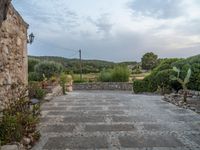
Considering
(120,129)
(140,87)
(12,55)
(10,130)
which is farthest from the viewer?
(140,87)

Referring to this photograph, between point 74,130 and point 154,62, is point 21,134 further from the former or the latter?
point 154,62

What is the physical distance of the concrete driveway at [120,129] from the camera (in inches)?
173

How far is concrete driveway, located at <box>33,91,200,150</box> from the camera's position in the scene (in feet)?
14.4

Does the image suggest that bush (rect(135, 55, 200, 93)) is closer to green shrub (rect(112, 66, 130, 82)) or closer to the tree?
green shrub (rect(112, 66, 130, 82))

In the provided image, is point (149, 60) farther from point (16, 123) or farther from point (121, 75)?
point (16, 123)

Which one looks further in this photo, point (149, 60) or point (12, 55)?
point (149, 60)

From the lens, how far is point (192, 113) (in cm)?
709

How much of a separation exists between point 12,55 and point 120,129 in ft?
8.31

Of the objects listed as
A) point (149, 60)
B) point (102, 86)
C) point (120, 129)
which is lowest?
point (120, 129)

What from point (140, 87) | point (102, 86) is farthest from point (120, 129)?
point (102, 86)

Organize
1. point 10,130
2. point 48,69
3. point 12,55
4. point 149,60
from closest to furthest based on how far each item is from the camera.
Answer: point 10,130, point 12,55, point 48,69, point 149,60

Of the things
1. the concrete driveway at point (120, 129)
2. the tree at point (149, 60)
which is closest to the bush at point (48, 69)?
the concrete driveway at point (120, 129)

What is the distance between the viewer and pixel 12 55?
5.80m

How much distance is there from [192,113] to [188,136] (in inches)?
92.2
